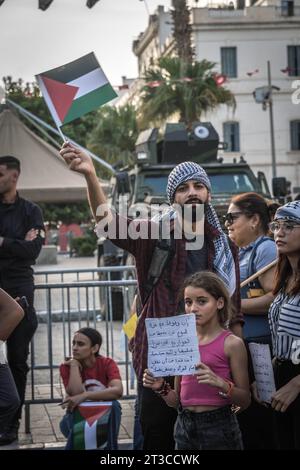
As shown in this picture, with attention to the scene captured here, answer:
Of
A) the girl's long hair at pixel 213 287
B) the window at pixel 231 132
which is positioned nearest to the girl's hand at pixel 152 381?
the girl's long hair at pixel 213 287

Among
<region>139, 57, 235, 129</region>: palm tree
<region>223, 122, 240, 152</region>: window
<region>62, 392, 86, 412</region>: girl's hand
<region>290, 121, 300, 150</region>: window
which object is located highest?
<region>223, 122, 240, 152</region>: window

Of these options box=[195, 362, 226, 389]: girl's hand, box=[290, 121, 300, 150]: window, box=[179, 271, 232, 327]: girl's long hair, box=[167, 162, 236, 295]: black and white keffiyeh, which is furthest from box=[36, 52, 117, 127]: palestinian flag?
box=[290, 121, 300, 150]: window

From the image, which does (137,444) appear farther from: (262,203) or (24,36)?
(24,36)

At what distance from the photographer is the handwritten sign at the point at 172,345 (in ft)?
12.8

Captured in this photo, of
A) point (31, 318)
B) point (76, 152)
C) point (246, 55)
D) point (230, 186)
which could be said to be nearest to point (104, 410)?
point (31, 318)

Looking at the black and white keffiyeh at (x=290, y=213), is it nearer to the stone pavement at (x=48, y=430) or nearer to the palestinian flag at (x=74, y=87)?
the palestinian flag at (x=74, y=87)

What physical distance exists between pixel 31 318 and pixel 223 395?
3066mm

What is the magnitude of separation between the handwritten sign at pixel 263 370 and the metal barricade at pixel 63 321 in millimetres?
2969

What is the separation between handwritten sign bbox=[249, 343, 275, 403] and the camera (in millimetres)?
4219

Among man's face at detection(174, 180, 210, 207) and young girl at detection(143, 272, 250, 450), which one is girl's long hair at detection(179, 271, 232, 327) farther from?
man's face at detection(174, 180, 210, 207)

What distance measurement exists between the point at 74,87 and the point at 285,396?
1901 millimetres

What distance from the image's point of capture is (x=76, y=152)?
413 centimetres

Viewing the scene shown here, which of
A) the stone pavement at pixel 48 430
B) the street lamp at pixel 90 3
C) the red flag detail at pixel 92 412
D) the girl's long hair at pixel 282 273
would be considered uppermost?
the street lamp at pixel 90 3

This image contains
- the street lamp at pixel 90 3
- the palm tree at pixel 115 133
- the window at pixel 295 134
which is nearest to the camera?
the street lamp at pixel 90 3
